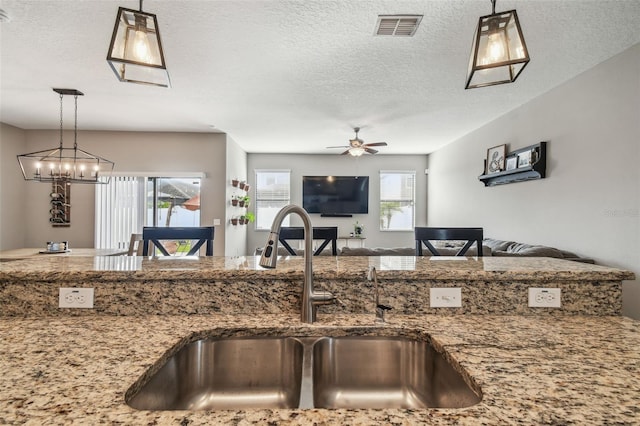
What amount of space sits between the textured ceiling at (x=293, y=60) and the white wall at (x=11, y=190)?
0.47 metres

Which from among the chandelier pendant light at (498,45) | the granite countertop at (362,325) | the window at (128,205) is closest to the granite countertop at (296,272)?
the granite countertop at (362,325)

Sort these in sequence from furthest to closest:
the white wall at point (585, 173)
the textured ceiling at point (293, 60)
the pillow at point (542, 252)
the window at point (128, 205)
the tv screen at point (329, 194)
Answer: the tv screen at point (329, 194) → the window at point (128, 205) → the pillow at point (542, 252) → the white wall at point (585, 173) → the textured ceiling at point (293, 60)

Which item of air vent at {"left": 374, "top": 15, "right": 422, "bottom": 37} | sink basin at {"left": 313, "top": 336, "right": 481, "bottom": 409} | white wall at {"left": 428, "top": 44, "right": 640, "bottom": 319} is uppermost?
air vent at {"left": 374, "top": 15, "right": 422, "bottom": 37}

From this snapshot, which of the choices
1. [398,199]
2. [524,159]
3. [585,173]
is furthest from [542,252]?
[398,199]

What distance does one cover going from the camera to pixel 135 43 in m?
1.37

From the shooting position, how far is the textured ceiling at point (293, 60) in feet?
7.05

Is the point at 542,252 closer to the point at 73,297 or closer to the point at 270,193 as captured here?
the point at 73,297

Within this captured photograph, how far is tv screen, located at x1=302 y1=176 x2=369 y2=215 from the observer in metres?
7.11

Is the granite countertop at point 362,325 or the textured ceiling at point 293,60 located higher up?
the textured ceiling at point 293,60

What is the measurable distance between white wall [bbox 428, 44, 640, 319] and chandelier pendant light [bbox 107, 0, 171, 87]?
3.32 m

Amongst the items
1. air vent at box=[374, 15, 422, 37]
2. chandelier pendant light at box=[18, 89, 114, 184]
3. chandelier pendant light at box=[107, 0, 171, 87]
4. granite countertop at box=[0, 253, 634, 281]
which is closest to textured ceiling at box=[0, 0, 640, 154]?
air vent at box=[374, 15, 422, 37]

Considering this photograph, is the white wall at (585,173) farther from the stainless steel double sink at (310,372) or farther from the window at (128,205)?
the window at (128,205)

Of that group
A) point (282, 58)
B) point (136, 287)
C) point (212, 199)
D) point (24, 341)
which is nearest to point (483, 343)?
point (136, 287)

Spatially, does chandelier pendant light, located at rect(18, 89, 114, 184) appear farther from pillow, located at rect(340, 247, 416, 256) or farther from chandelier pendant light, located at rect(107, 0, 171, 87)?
pillow, located at rect(340, 247, 416, 256)
